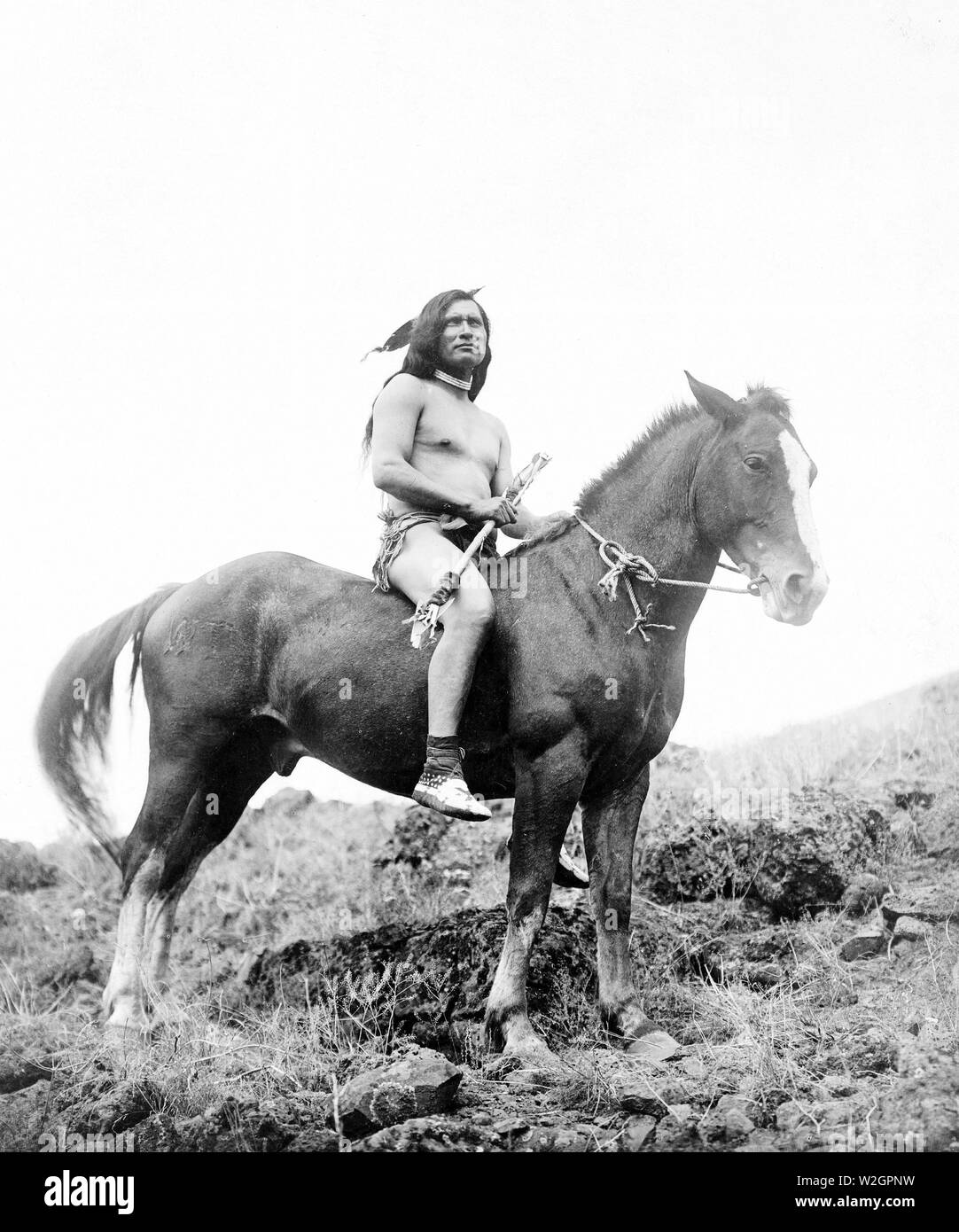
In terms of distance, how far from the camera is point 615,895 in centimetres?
569

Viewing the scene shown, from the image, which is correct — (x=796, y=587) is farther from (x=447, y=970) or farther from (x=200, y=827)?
(x=200, y=827)

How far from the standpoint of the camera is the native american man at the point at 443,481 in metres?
5.41

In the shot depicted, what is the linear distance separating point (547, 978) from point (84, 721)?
2.76 metres

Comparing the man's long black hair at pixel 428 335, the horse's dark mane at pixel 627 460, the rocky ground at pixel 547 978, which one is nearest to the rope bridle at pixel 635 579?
the horse's dark mane at pixel 627 460

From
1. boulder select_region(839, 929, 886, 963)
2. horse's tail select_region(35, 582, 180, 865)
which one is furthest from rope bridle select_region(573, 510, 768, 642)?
horse's tail select_region(35, 582, 180, 865)

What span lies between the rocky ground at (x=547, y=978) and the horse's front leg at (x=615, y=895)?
0.21 m

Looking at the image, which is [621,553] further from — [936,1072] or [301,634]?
[936,1072]

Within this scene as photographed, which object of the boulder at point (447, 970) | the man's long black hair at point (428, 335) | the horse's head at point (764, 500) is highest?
the man's long black hair at point (428, 335)

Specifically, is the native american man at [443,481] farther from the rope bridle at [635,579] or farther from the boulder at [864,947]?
the boulder at [864,947]

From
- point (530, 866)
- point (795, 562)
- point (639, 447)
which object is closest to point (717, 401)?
point (639, 447)
